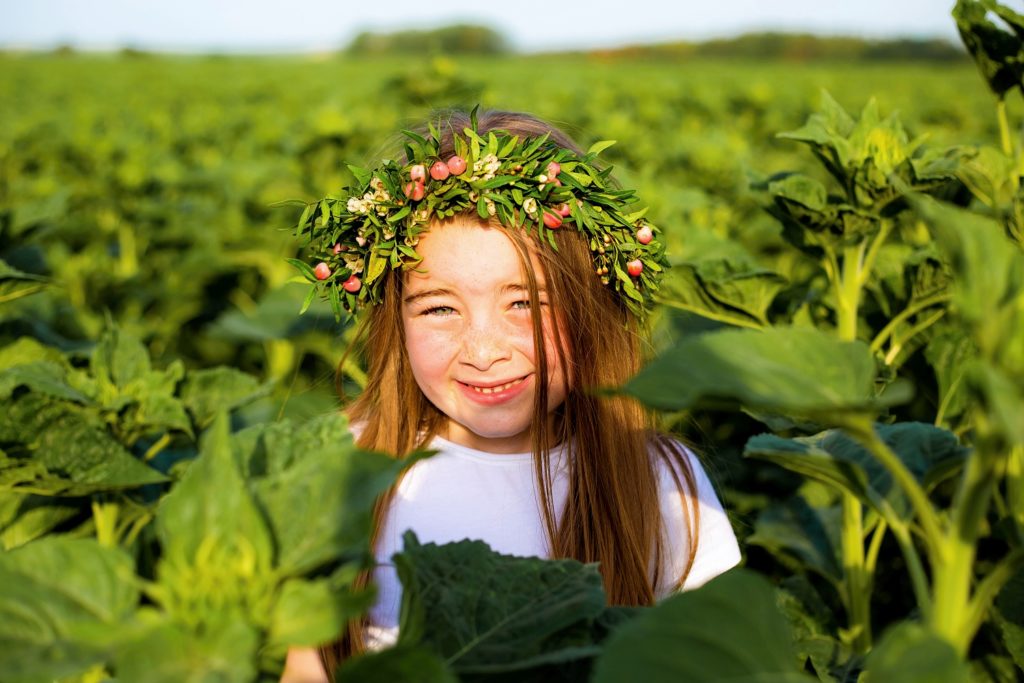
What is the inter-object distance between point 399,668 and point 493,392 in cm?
103

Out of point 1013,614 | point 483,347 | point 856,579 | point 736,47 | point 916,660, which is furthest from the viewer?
point 736,47

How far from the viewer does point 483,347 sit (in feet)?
5.97

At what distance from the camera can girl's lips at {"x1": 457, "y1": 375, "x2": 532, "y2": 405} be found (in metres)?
1.89

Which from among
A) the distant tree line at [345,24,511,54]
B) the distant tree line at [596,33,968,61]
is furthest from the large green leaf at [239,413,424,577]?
the distant tree line at [345,24,511,54]

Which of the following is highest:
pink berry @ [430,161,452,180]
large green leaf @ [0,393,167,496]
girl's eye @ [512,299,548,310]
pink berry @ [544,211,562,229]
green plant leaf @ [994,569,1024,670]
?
pink berry @ [430,161,452,180]

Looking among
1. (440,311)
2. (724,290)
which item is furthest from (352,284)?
(724,290)

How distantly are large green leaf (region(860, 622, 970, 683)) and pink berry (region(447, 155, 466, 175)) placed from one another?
48.7 inches

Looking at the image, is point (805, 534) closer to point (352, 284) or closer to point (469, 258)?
point (469, 258)

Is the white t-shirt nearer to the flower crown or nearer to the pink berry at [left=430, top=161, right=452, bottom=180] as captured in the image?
the flower crown

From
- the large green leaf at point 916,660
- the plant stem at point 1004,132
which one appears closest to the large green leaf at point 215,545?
the large green leaf at point 916,660

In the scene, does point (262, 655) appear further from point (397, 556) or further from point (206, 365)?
point (206, 365)

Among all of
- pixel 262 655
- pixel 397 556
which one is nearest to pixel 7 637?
pixel 262 655

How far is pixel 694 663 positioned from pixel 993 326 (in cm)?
35

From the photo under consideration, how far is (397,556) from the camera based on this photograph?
1005 millimetres
